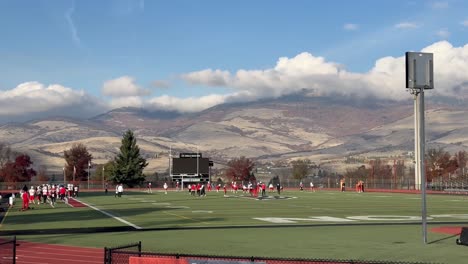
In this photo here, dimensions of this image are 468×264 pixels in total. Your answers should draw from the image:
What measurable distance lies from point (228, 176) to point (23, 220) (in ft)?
479

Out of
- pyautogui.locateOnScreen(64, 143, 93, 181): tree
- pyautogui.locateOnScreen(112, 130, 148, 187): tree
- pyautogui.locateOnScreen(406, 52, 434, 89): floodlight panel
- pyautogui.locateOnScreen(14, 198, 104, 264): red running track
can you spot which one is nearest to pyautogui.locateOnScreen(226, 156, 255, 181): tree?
pyautogui.locateOnScreen(64, 143, 93, 181): tree

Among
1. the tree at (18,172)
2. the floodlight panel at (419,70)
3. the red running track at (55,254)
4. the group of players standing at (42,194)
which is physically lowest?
the red running track at (55,254)

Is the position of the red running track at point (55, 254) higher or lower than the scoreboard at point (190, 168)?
lower

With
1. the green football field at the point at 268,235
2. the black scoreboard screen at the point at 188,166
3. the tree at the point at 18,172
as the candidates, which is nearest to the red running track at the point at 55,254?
the green football field at the point at 268,235

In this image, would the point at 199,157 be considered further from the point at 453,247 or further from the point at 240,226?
the point at 453,247

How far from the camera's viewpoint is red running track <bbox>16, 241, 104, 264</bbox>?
17141mm

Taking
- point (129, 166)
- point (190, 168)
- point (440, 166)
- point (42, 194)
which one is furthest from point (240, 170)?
point (42, 194)

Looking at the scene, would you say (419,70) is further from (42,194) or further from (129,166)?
(129,166)

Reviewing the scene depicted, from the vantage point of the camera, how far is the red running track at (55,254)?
1714 cm

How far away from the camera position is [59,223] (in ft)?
97.6

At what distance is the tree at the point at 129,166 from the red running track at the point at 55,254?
103 m

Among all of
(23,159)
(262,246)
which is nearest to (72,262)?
(262,246)

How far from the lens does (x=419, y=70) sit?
67.8ft

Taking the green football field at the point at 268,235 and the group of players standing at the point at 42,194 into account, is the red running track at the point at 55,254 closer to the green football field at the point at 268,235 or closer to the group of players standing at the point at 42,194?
the green football field at the point at 268,235
